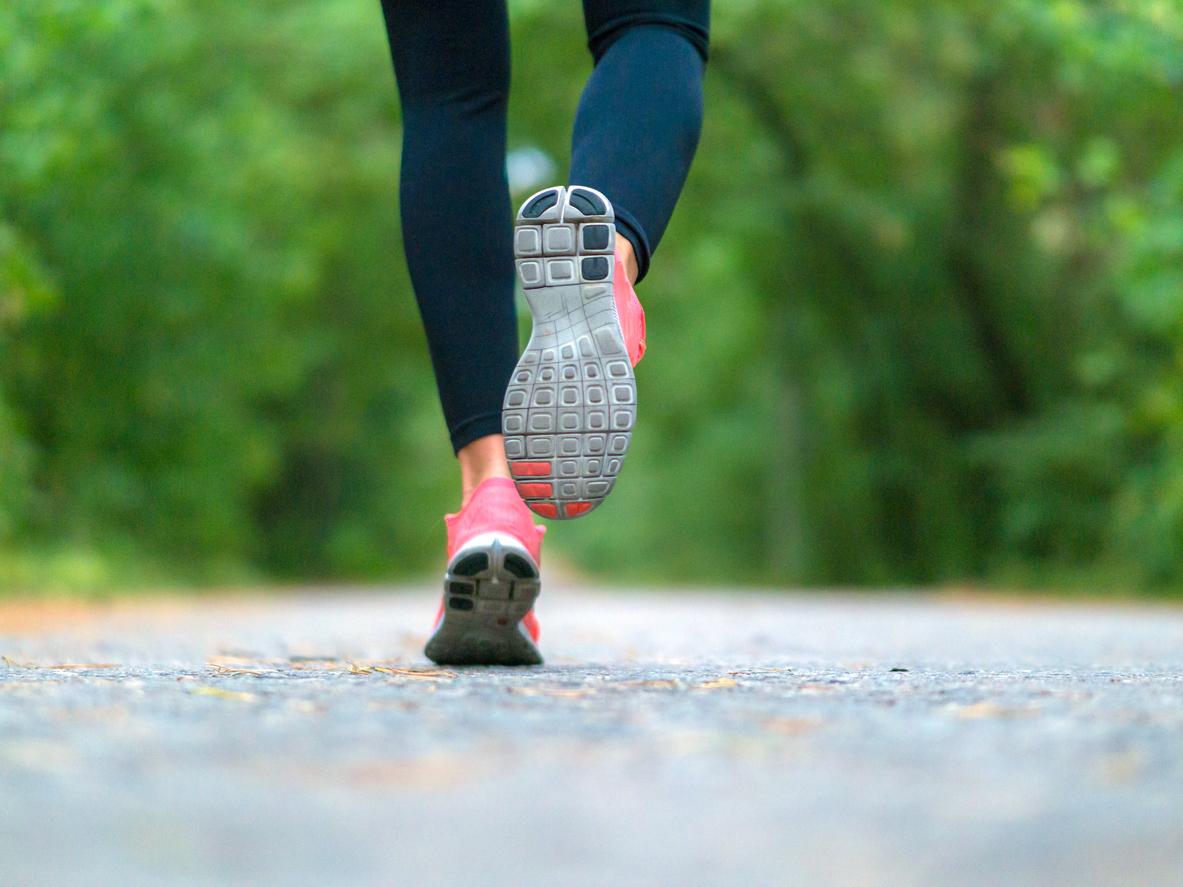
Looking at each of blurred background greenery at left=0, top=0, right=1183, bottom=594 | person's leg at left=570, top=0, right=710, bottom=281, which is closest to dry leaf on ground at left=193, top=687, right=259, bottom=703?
person's leg at left=570, top=0, right=710, bottom=281

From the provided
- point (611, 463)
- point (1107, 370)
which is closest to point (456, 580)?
point (611, 463)

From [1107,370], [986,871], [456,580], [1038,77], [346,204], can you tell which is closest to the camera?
[986,871]

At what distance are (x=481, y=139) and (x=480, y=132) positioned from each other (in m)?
0.01

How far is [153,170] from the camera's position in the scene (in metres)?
11.5

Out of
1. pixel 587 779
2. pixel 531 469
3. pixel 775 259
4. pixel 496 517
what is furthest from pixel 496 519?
pixel 775 259

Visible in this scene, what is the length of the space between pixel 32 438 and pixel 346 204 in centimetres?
664

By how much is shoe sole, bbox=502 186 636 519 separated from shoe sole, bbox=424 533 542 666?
7.4 inches

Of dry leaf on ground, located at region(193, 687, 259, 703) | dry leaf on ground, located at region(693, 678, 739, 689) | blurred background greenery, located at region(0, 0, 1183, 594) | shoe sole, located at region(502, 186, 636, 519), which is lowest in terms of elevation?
dry leaf on ground, located at region(193, 687, 259, 703)

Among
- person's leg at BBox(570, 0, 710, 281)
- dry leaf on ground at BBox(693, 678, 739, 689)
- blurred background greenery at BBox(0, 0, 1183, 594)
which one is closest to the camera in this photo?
dry leaf on ground at BBox(693, 678, 739, 689)

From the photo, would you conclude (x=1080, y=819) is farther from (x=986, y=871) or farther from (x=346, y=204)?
(x=346, y=204)

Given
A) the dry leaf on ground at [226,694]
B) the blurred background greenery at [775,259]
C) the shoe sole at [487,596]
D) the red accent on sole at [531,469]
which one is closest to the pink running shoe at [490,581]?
the shoe sole at [487,596]

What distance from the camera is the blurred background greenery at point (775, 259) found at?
9.38m

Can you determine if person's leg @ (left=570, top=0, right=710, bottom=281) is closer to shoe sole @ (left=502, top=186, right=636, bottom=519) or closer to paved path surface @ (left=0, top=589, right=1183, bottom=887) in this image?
shoe sole @ (left=502, top=186, right=636, bottom=519)

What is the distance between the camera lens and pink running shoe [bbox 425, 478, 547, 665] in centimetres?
214
